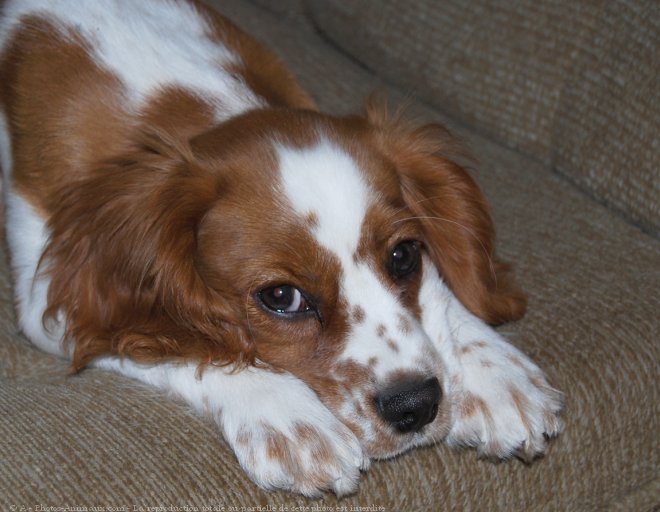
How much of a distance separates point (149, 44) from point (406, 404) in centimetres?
101

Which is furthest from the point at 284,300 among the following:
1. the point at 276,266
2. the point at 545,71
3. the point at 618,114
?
the point at 545,71

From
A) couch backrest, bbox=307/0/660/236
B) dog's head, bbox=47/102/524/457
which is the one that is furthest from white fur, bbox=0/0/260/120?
couch backrest, bbox=307/0/660/236

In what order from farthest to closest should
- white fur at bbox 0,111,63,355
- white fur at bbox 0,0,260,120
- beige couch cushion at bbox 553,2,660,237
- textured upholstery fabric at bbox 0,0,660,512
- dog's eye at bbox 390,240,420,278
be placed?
beige couch cushion at bbox 553,2,660,237 < white fur at bbox 0,0,260,120 < white fur at bbox 0,111,63,355 < dog's eye at bbox 390,240,420,278 < textured upholstery fabric at bbox 0,0,660,512

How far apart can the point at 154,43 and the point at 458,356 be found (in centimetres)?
95

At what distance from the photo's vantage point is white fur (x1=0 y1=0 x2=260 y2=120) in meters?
2.06

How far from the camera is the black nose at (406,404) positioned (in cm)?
162

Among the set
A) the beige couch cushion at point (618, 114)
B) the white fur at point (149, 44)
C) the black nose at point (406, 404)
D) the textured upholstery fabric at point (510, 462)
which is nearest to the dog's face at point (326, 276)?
the black nose at point (406, 404)

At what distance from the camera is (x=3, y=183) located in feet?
7.63

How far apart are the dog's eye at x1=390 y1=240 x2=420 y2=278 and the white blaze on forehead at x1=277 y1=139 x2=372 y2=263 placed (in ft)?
0.39

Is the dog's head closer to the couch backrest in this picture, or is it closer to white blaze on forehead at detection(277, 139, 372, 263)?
white blaze on forehead at detection(277, 139, 372, 263)

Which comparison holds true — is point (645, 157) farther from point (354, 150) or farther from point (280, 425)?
point (280, 425)

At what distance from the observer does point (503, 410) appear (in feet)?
5.58

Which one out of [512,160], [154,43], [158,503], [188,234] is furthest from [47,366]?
[512,160]

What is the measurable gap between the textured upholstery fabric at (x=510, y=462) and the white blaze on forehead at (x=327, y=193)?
37 cm
